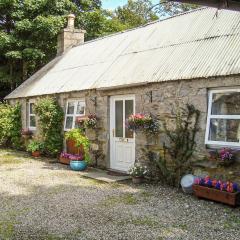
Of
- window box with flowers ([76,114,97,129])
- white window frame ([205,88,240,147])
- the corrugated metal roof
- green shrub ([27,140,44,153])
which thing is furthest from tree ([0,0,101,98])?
white window frame ([205,88,240,147])

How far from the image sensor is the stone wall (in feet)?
27.4

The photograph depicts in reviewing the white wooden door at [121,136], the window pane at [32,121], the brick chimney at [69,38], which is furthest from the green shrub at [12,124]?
the white wooden door at [121,136]

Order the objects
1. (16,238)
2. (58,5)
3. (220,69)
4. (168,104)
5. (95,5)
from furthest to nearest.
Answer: (95,5) < (58,5) < (168,104) < (220,69) < (16,238)

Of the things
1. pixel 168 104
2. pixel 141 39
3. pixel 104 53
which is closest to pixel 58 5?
pixel 104 53

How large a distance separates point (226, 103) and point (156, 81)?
208 cm

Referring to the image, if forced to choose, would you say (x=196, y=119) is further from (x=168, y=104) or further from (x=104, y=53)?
(x=104, y=53)

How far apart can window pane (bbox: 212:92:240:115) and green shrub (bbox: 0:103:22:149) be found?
11.8 meters

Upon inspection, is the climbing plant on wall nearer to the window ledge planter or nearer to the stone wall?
the stone wall

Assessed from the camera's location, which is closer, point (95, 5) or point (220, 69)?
point (220, 69)

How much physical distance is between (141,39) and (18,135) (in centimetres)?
849

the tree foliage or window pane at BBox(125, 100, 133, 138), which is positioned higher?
the tree foliage

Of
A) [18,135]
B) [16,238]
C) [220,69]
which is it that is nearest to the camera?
[16,238]

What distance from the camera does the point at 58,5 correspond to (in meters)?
21.5

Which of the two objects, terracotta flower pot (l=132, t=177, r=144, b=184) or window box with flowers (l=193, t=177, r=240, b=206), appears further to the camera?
terracotta flower pot (l=132, t=177, r=144, b=184)
